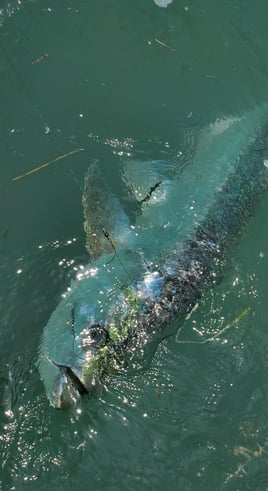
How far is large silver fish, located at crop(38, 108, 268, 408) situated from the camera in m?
3.92

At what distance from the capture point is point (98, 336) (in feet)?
13.0

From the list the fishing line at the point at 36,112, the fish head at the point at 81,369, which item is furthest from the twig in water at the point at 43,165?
the fish head at the point at 81,369

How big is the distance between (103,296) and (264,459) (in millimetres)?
1779

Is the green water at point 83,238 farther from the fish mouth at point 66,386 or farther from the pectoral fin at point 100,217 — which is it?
the fish mouth at point 66,386

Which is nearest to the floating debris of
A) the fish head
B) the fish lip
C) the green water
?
the green water

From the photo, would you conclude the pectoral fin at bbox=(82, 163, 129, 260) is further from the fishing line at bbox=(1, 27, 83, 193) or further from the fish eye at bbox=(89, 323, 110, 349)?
the fish eye at bbox=(89, 323, 110, 349)

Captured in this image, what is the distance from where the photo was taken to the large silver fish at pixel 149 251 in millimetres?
3922

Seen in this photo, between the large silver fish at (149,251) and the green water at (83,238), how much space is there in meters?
0.21

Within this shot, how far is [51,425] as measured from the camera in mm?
4148

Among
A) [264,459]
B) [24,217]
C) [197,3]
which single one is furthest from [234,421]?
[197,3]

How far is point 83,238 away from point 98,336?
4.38ft

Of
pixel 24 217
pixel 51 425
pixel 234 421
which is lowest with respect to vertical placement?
pixel 234 421

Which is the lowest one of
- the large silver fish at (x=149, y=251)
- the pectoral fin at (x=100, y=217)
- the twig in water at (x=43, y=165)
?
the large silver fish at (x=149, y=251)

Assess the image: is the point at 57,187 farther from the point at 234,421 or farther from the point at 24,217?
the point at 234,421
